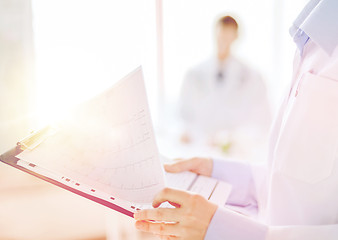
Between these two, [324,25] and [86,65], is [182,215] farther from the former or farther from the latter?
[86,65]

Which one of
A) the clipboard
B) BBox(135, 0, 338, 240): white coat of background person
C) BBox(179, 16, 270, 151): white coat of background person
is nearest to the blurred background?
BBox(179, 16, 270, 151): white coat of background person

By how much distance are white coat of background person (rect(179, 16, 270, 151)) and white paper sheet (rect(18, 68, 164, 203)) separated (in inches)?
71.9

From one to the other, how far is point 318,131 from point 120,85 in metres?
0.40

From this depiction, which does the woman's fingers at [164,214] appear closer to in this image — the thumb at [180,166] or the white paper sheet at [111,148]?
the white paper sheet at [111,148]

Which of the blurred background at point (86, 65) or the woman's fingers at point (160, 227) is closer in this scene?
the woman's fingers at point (160, 227)

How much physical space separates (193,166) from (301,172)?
0.28m

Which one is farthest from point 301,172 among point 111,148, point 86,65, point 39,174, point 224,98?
point 224,98

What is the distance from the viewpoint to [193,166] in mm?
802

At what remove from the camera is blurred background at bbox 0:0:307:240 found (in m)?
1.52

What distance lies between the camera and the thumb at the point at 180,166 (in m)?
0.78

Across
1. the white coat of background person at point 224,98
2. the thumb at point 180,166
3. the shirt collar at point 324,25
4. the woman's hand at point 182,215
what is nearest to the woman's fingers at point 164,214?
the woman's hand at point 182,215

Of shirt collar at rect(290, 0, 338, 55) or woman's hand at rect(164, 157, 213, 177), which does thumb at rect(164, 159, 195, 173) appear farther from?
shirt collar at rect(290, 0, 338, 55)

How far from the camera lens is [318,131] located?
0.59 m

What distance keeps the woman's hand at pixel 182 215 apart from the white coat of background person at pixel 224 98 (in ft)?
6.06
